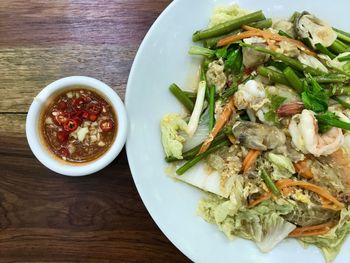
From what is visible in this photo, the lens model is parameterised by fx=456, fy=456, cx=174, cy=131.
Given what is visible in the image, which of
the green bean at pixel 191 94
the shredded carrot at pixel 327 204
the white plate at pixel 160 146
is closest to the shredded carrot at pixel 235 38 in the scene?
the white plate at pixel 160 146

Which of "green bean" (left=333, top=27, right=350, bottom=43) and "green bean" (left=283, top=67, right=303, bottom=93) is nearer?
"green bean" (left=283, top=67, right=303, bottom=93)

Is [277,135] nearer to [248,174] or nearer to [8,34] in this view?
[248,174]

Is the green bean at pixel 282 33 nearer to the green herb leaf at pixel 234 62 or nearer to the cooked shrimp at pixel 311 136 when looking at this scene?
the green herb leaf at pixel 234 62

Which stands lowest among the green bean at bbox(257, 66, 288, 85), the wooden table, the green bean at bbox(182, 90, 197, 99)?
the wooden table

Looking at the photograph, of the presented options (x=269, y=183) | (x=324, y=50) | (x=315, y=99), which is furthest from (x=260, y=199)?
(x=324, y=50)

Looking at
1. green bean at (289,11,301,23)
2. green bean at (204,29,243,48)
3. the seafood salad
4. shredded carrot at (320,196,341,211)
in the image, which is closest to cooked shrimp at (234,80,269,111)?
the seafood salad

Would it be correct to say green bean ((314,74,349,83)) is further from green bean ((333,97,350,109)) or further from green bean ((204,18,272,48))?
green bean ((204,18,272,48))

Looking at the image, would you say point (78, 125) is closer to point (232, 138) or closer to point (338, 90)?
point (232, 138)

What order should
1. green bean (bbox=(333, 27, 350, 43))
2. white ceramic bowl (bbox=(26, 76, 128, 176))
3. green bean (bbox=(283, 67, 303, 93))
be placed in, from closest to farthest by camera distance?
white ceramic bowl (bbox=(26, 76, 128, 176)) < green bean (bbox=(283, 67, 303, 93)) < green bean (bbox=(333, 27, 350, 43))
